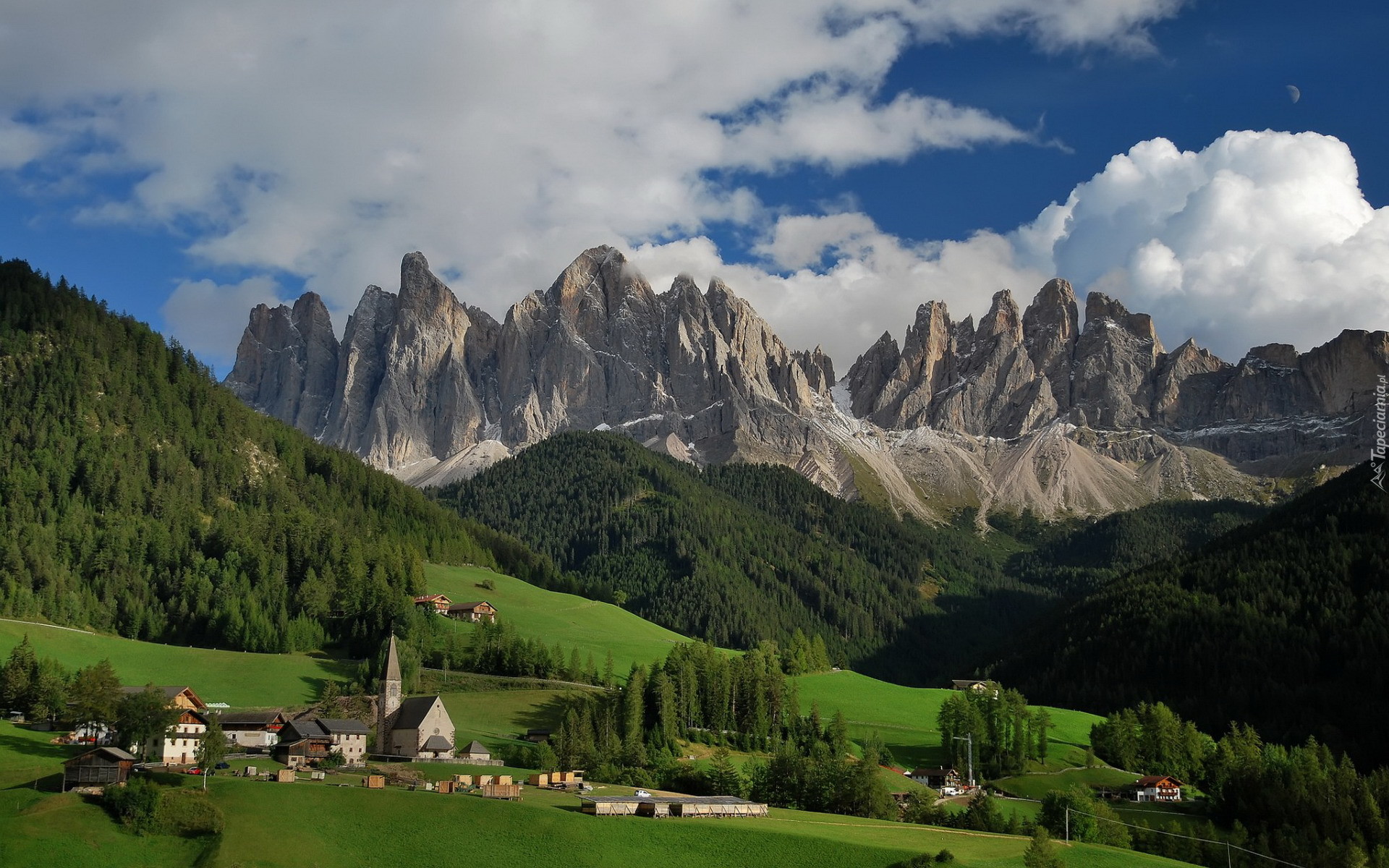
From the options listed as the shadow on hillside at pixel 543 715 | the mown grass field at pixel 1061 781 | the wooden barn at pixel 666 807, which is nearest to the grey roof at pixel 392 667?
the shadow on hillside at pixel 543 715

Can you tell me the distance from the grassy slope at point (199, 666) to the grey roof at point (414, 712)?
25322mm

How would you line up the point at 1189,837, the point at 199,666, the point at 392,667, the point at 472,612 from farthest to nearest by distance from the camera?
the point at 472,612 → the point at 199,666 → the point at 392,667 → the point at 1189,837

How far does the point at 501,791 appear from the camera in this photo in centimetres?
8850

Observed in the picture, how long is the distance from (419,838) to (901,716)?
100740 mm

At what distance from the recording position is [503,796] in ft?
287

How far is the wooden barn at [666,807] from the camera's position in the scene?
84.7 m

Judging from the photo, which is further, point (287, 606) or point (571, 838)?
point (287, 606)

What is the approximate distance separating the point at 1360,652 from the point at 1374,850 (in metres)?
89.3

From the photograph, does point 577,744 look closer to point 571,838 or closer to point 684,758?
point 684,758

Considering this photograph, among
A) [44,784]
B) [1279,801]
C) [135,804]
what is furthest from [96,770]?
[1279,801]

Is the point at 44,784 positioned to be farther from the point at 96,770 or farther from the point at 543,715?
the point at 543,715

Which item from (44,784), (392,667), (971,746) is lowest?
(44,784)

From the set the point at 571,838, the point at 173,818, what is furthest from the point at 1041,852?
the point at 173,818

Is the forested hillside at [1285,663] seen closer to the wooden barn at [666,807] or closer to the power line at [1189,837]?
the power line at [1189,837]
